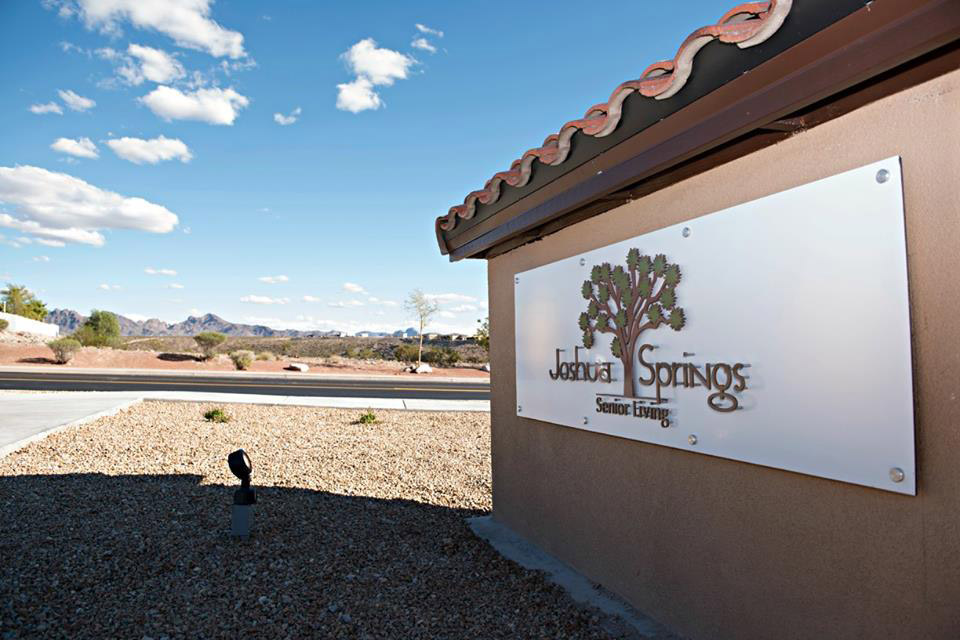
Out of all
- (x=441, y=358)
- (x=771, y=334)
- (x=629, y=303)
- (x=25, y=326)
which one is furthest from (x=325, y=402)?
(x=25, y=326)

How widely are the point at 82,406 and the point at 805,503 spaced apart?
14.3 metres

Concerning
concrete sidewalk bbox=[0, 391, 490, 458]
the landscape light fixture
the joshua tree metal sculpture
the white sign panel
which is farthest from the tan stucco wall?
concrete sidewalk bbox=[0, 391, 490, 458]

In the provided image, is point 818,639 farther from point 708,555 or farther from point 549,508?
point 549,508

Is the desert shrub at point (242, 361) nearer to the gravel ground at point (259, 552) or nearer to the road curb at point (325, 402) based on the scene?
the road curb at point (325, 402)

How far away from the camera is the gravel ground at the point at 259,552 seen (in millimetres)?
4164

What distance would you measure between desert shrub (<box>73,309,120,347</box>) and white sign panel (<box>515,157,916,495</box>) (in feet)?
161

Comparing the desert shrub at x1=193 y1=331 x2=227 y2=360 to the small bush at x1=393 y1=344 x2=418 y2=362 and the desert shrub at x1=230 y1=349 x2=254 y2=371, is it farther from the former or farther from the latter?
the small bush at x1=393 y1=344 x2=418 y2=362

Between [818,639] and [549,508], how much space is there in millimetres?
2724

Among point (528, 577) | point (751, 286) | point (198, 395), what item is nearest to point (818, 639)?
point (751, 286)

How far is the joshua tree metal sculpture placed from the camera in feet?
12.9

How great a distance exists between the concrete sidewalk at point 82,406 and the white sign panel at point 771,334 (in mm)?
8546

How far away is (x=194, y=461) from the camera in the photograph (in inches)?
350

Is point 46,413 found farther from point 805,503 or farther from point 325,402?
point 805,503

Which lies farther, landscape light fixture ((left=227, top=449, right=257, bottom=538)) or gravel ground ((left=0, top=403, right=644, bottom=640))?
landscape light fixture ((left=227, top=449, right=257, bottom=538))
